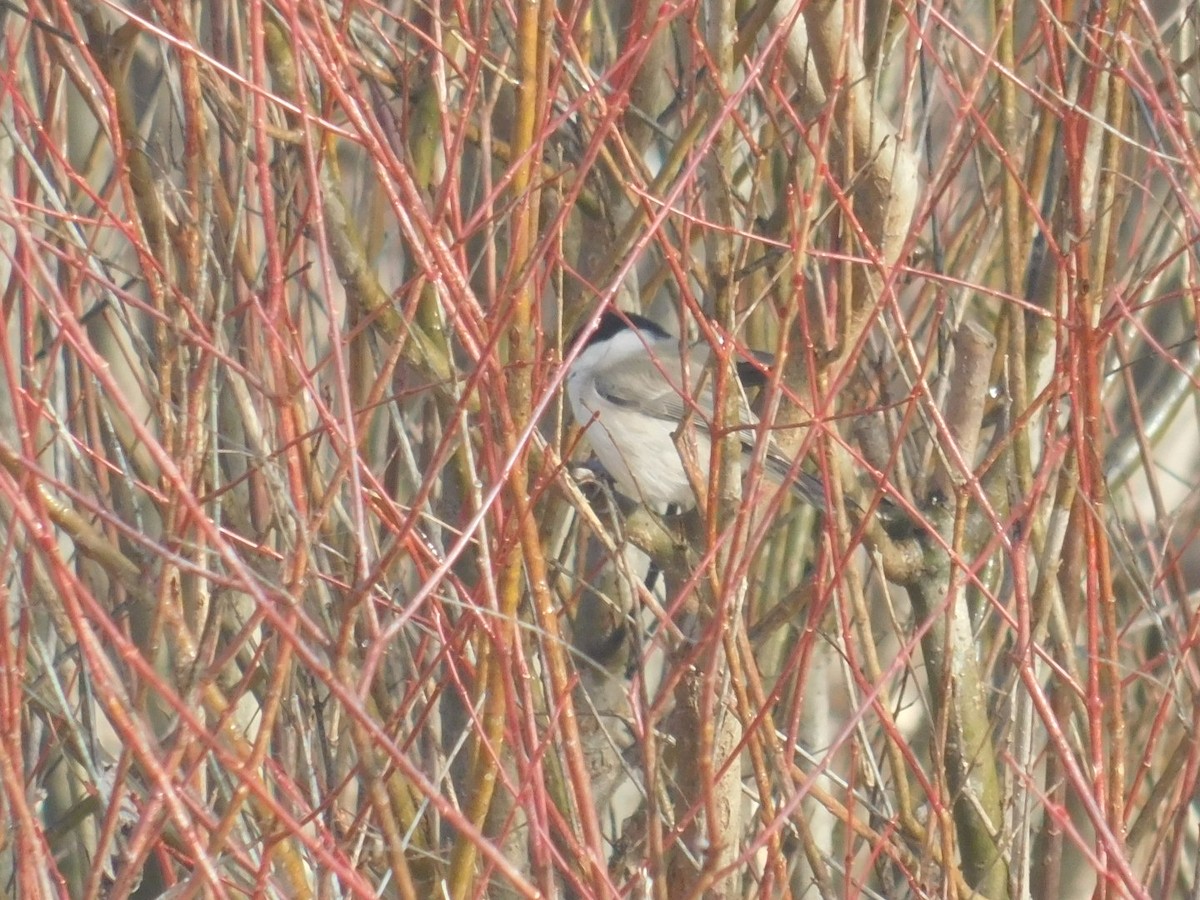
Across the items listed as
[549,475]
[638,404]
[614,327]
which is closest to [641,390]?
[638,404]

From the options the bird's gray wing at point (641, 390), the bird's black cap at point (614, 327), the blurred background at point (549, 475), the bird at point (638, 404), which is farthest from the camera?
the bird's gray wing at point (641, 390)

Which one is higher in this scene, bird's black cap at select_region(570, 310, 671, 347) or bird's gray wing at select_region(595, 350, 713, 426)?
bird's black cap at select_region(570, 310, 671, 347)

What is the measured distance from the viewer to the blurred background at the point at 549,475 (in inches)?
75.2

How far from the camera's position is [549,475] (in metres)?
2.14

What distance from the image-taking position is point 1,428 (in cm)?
372

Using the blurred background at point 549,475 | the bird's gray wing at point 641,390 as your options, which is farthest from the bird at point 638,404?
the blurred background at point 549,475

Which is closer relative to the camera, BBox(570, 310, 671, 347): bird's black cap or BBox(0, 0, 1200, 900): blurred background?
BBox(0, 0, 1200, 900): blurred background

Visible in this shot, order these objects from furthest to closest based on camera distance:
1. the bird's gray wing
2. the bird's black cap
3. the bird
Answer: the bird's gray wing < the bird < the bird's black cap

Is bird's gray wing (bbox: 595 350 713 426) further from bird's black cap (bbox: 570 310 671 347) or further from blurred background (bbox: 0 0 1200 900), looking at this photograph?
blurred background (bbox: 0 0 1200 900)

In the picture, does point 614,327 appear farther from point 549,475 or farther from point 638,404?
point 549,475

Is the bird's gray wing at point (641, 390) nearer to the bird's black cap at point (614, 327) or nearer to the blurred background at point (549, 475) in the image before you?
the bird's black cap at point (614, 327)

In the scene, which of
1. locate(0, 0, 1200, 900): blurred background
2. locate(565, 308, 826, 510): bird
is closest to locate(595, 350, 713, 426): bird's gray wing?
locate(565, 308, 826, 510): bird

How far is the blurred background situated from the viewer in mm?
1910

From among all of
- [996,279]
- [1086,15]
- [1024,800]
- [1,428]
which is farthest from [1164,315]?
[1,428]
